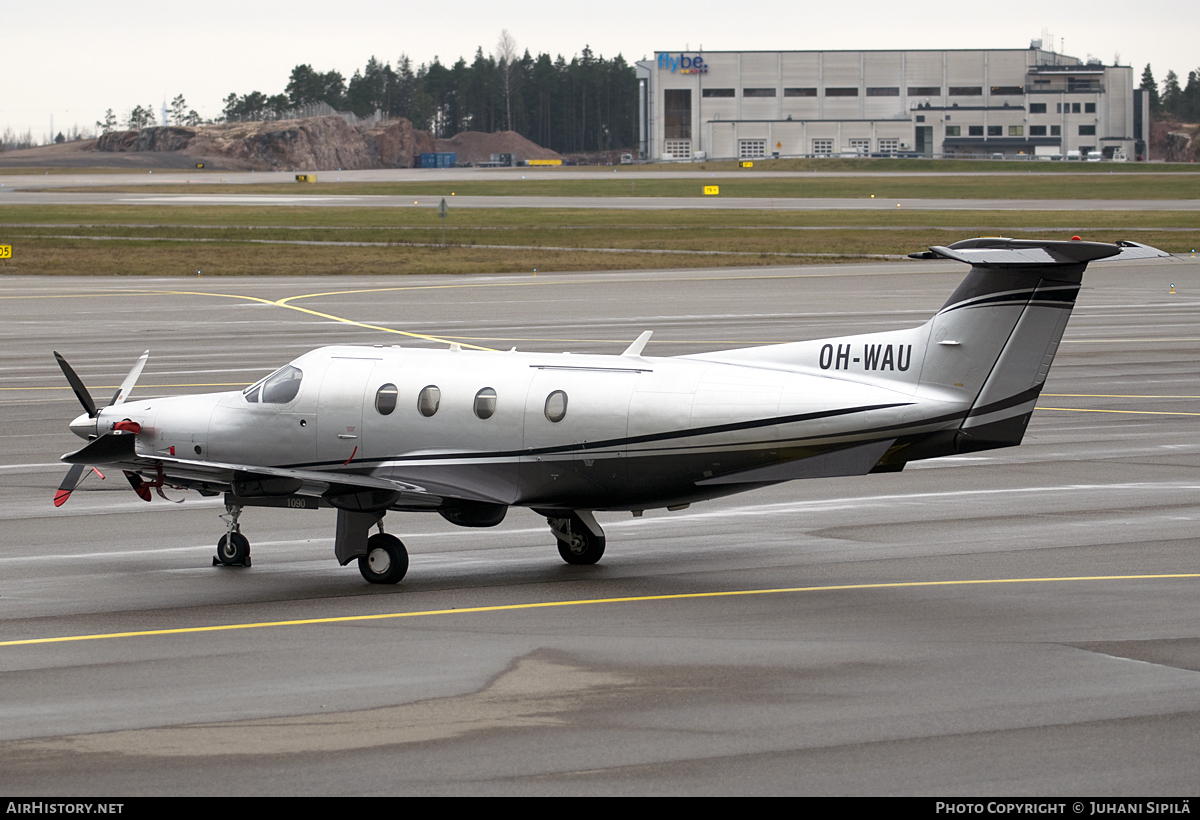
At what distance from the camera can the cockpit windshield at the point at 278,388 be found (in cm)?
1708

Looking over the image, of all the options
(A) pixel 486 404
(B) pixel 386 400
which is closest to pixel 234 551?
(B) pixel 386 400

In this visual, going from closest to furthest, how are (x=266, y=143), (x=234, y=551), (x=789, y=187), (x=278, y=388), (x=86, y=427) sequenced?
(x=234, y=551) → (x=86, y=427) → (x=278, y=388) → (x=789, y=187) → (x=266, y=143)

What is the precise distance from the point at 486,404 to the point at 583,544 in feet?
7.08

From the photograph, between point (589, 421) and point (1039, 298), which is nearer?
point (1039, 298)

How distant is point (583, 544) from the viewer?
16875 millimetres

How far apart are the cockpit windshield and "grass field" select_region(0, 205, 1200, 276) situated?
152 ft

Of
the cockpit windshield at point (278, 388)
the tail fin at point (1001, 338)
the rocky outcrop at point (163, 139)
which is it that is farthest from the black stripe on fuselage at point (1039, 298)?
the rocky outcrop at point (163, 139)

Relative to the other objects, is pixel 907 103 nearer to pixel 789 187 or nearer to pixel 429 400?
pixel 789 187

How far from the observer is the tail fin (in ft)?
48.2

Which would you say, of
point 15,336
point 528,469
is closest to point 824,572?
point 528,469

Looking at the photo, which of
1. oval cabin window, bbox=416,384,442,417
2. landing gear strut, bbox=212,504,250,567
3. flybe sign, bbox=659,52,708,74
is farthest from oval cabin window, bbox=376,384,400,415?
flybe sign, bbox=659,52,708,74

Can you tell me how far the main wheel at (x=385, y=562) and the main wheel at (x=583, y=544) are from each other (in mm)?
2172

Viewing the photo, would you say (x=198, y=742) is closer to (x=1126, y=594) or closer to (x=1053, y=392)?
(x=1126, y=594)

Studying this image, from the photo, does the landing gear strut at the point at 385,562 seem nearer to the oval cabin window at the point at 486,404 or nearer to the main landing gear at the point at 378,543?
the main landing gear at the point at 378,543
